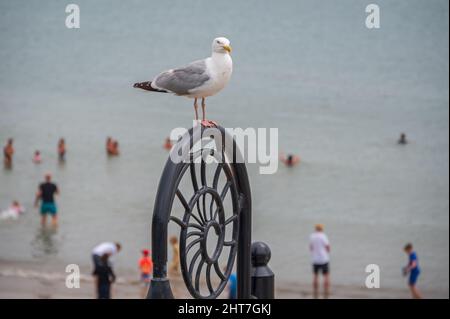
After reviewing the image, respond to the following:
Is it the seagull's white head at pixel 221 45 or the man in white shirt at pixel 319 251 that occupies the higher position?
the seagull's white head at pixel 221 45

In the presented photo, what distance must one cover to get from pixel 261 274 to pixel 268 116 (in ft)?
92.7

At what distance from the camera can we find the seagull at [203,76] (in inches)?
227

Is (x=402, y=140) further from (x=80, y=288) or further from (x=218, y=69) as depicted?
(x=218, y=69)

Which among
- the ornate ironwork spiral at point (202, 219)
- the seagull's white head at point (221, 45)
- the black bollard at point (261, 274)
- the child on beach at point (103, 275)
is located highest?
the seagull's white head at point (221, 45)

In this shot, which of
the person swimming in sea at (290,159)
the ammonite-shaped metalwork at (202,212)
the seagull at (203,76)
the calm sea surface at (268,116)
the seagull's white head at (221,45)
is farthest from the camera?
the person swimming in sea at (290,159)

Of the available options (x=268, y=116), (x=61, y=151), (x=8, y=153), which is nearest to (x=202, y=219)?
(x=8, y=153)

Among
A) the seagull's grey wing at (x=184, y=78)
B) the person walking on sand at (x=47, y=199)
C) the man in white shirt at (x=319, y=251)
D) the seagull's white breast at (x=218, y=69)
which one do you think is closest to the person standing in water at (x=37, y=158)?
the person walking on sand at (x=47, y=199)

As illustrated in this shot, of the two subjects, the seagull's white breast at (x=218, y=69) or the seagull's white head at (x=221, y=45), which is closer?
the seagull's white head at (x=221, y=45)

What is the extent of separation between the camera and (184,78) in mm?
5922

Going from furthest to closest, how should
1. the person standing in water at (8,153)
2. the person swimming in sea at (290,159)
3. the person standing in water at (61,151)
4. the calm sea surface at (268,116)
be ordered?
the person swimming in sea at (290,159) < the person standing in water at (61,151) < the person standing in water at (8,153) < the calm sea surface at (268,116)

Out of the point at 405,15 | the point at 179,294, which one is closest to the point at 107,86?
the point at 405,15

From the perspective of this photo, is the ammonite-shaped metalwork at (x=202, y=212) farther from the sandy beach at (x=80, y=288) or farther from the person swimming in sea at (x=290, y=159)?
the person swimming in sea at (x=290, y=159)

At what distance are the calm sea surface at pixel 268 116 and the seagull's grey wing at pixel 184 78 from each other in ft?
37.0
